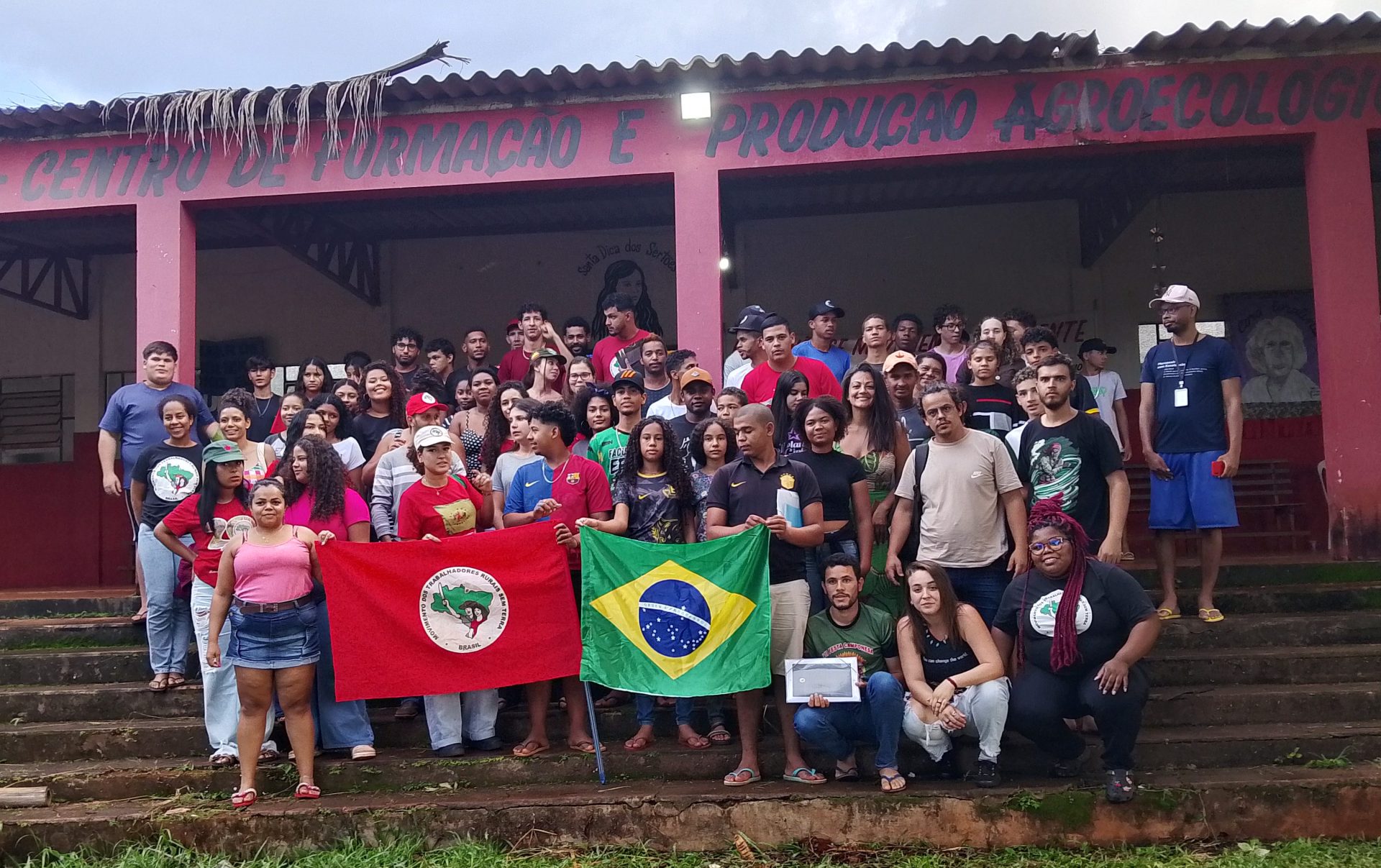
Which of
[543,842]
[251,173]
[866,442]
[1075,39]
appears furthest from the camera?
[251,173]

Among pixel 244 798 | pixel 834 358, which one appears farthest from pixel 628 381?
pixel 244 798

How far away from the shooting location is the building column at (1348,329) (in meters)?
7.22

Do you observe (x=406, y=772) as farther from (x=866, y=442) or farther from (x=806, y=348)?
(x=806, y=348)

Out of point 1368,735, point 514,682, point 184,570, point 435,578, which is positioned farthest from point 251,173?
point 1368,735

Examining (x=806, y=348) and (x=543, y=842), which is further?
(x=806, y=348)

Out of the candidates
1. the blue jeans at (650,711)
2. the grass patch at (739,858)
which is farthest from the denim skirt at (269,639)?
the blue jeans at (650,711)

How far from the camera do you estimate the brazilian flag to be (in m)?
5.29

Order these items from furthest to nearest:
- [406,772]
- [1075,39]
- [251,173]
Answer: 1. [251,173]
2. [1075,39]
3. [406,772]

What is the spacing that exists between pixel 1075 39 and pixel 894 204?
3817mm

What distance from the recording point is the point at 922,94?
782 cm

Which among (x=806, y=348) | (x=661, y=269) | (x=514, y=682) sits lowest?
(x=514, y=682)

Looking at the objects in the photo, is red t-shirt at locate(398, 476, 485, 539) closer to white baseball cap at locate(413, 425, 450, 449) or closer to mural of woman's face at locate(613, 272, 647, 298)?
white baseball cap at locate(413, 425, 450, 449)

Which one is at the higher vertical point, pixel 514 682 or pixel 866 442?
pixel 866 442

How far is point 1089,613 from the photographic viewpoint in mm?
4859
